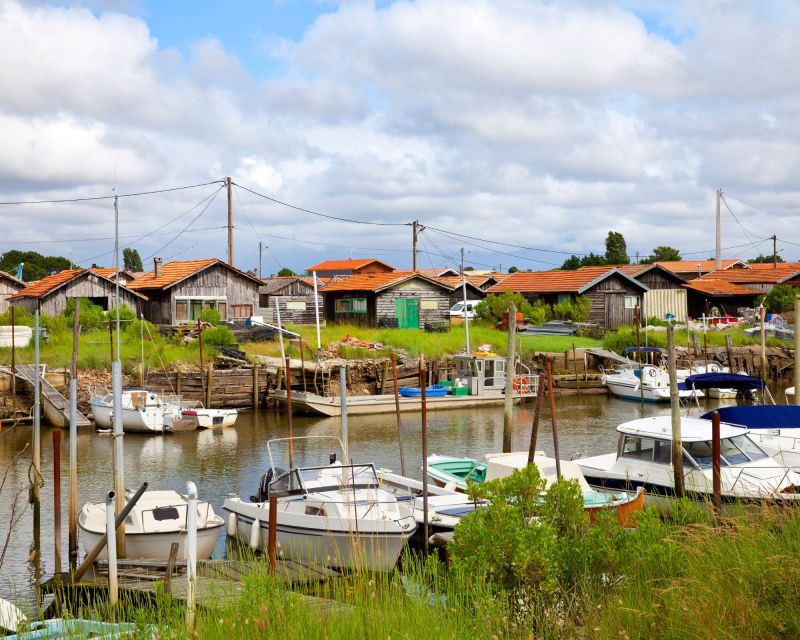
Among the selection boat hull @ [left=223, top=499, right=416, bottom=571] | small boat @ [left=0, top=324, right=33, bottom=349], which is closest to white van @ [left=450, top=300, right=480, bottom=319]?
small boat @ [left=0, top=324, right=33, bottom=349]

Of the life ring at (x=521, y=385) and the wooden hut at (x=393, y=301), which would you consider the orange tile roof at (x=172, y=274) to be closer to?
the wooden hut at (x=393, y=301)

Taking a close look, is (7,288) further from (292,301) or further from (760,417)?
(760,417)

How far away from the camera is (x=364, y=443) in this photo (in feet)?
105

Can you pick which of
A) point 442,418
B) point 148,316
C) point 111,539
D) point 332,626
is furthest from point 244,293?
point 332,626

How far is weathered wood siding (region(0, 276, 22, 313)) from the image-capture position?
54062 mm

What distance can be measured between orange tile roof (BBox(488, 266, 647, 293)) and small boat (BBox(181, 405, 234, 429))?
1206 inches

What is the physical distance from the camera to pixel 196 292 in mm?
53312

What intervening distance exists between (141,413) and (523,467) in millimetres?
21975

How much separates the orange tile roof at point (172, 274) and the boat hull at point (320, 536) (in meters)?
36.1

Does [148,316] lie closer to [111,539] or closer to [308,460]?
[308,460]

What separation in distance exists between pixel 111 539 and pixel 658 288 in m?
58.7

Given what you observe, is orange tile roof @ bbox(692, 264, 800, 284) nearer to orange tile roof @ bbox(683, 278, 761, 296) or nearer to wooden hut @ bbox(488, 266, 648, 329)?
orange tile roof @ bbox(683, 278, 761, 296)

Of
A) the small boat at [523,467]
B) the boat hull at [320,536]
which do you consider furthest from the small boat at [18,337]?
the boat hull at [320,536]

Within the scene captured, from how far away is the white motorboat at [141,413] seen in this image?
113 ft
